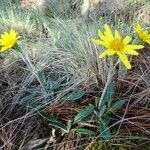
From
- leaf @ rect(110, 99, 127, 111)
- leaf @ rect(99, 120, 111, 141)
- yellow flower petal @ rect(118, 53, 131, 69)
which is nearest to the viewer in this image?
yellow flower petal @ rect(118, 53, 131, 69)

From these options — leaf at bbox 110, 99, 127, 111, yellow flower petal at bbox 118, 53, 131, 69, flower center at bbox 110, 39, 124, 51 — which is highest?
flower center at bbox 110, 39, 124, 51

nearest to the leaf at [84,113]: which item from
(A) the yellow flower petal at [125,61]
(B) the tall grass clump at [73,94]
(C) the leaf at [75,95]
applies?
(B) the tall grass clump at [73,94]

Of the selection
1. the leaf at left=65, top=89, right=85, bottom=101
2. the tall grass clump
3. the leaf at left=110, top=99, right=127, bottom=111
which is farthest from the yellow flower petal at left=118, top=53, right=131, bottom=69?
the leaf at left=65, top=89, right=85, bottom=101

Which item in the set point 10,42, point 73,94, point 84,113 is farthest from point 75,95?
point 10,42

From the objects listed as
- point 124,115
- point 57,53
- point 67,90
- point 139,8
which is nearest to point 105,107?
point 124,115

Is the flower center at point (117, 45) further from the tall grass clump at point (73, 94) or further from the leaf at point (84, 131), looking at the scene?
the leaf at point (84, 131)

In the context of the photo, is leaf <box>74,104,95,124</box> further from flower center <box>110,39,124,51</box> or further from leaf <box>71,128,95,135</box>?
flower center <box>110,39,124,51</box>

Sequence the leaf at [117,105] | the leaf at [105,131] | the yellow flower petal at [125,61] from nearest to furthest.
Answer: the yellow flower petal at [125,61]
the leaf at [105,131]
the leaf at [117,105]

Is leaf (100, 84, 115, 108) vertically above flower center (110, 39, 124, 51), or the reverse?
flower center (110, 39, 124, 51)

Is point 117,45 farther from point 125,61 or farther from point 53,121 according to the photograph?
point 53,121
